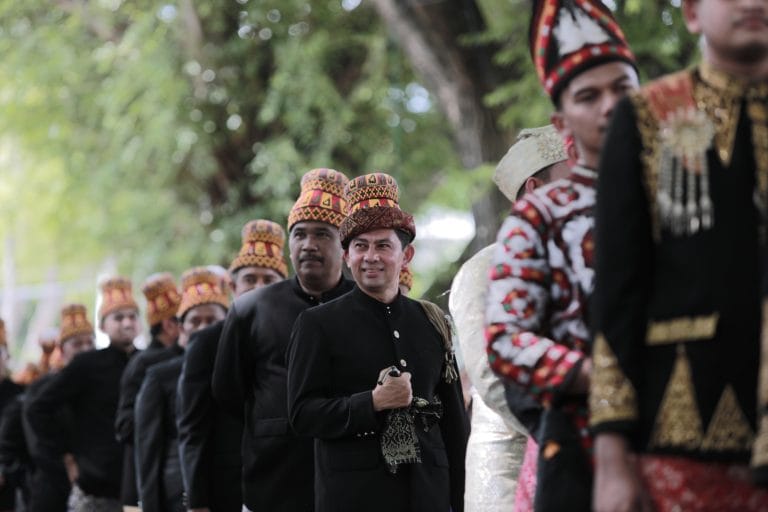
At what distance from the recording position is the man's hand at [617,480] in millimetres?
3531

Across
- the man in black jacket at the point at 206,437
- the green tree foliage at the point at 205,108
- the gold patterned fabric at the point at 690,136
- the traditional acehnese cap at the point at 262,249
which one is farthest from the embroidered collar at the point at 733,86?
the green tree foliage at the point at 205,108

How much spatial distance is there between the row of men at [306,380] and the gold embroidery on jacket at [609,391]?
8.50 feet

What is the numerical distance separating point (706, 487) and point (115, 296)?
993 centimetres

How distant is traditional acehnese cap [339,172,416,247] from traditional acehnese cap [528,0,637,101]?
224 centimetres

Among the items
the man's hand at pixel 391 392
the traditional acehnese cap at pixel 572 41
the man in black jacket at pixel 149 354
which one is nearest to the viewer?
the traditional acehnese cap at pixel 572 41

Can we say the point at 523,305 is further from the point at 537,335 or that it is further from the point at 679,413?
the point at 679,413

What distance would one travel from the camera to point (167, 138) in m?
20.0

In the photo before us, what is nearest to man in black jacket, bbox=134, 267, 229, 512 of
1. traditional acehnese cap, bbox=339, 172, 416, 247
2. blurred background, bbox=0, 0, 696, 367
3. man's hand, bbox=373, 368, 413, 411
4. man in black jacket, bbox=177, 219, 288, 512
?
man in black jacket, bbox=177, 219, 288, 512

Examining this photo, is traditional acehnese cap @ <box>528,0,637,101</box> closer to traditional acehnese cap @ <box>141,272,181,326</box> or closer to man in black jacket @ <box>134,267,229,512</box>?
man in black jacket @ <box>134,267,229,512</box>

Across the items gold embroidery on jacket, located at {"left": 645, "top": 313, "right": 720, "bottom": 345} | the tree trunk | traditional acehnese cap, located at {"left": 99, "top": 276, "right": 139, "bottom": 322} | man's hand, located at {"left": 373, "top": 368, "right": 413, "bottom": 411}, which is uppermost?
the tree trunk

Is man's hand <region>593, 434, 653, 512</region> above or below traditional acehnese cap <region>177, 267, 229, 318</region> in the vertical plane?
below

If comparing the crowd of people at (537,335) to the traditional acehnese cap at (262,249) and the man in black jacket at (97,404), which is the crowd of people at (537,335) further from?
the man in black jacket at (97,404)

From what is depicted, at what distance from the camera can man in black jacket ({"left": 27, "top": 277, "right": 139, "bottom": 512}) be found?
12.5m

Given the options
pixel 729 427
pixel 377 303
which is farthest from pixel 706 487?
pixel 377 303
